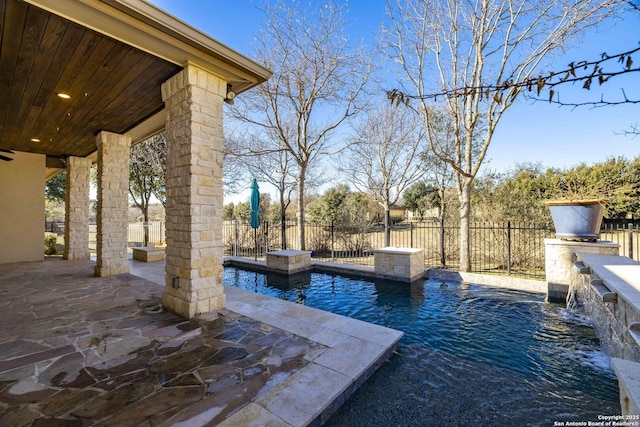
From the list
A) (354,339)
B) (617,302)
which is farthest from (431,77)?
(354,339)

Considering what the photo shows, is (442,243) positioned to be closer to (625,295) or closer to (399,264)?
(399,264)

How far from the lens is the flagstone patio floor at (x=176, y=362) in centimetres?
183

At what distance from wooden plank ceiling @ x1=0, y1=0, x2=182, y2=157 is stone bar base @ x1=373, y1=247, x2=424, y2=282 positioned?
16.3ft

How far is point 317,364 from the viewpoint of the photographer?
2.37 meters

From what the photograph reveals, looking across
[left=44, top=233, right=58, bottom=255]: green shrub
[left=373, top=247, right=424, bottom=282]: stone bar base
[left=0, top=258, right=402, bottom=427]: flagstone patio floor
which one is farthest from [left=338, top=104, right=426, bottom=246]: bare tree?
[left=44, top=233, right=58, bottom=255]: green shrub

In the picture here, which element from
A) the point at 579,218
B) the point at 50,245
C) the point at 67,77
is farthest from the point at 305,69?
the point at 50,245

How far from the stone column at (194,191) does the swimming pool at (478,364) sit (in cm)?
193

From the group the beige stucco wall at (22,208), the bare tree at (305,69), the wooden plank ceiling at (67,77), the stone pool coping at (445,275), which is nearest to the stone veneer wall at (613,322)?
the stone pool coping at (445,275)

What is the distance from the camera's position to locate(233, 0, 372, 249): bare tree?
7.87m

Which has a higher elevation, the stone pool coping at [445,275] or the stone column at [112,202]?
the stone column at [112,202]

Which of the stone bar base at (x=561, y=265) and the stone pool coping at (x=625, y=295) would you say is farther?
the stone bar base at (x=561, y=265)

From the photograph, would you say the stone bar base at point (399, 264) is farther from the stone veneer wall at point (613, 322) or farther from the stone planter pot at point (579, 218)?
the stone veneer wall at point (613, 322)

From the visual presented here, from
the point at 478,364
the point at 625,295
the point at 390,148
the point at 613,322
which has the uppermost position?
the point at 390,148

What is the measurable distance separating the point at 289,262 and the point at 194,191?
366 cm
